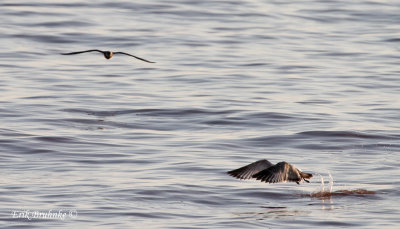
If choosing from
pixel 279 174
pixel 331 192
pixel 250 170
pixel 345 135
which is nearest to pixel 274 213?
pixel 279 174

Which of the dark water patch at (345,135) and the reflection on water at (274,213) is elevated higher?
the dark water patch at (345,135)

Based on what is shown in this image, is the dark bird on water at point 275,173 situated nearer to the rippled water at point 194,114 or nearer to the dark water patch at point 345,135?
the rippled water at point 194,114

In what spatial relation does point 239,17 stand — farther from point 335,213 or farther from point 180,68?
point 335,213

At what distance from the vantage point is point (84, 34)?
2659 cm

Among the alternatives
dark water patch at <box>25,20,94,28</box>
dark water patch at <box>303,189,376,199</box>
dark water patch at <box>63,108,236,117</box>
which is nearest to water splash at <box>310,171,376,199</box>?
dark water patch at <box>303,189,376,199</box>

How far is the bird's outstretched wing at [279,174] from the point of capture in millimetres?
11289

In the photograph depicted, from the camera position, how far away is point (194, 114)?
17328 millimetres

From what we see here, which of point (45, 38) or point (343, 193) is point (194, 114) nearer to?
point (343, 193)

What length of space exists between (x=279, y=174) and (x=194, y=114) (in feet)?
20.1

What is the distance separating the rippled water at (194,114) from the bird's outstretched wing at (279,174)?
1.27 feet

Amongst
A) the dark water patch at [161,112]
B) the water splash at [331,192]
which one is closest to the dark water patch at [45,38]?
the dark water patch at [161,112]

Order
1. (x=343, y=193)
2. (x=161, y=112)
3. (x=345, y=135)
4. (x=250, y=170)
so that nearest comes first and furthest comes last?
(x=250, y=170) → (x=343, y=193) → (x=345, y=135) → (x=161, y=112)

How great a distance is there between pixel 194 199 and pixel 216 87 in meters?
8.45

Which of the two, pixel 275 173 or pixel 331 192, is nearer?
pixel 275 173
